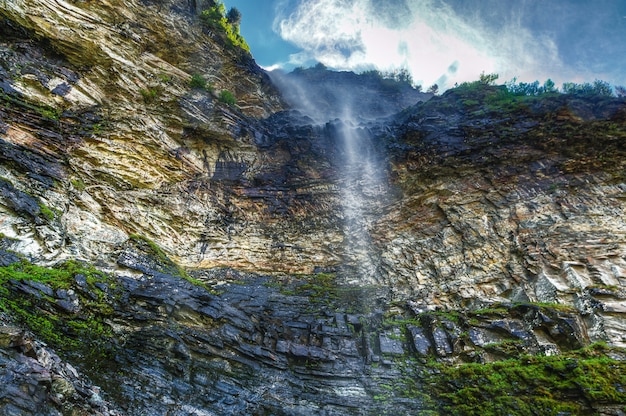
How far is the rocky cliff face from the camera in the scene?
8141 millimetres

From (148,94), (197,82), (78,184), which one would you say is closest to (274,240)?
(78,184)

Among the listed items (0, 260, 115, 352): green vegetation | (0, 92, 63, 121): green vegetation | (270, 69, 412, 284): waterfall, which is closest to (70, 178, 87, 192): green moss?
(0, 92, 63, 121): green vegetation

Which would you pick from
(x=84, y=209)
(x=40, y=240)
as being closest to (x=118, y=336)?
(x=40, y=240)

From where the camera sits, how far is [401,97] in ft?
120

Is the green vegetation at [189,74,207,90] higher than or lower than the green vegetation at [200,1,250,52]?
lower

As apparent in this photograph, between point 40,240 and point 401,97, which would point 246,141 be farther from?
point 401,97

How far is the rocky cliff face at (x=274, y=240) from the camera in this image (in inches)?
320

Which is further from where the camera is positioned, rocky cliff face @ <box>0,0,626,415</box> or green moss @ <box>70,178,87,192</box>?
green moss @ <box>70,178,87,192</box>

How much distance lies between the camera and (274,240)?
16531mm

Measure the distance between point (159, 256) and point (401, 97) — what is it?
3259 cm

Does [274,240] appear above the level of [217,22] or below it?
below

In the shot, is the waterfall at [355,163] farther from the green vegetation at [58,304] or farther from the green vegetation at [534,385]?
the green vegetation at [58,304]

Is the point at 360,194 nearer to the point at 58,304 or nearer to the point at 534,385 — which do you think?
the point at 534,385

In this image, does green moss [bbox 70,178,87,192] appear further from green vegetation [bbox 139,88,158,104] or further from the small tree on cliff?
the small tree on cliff
